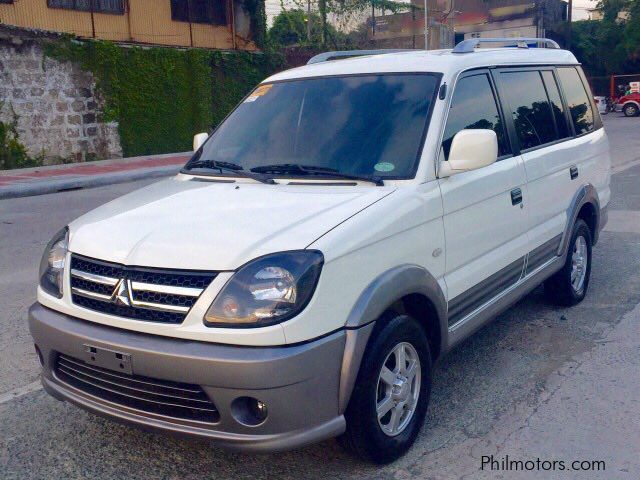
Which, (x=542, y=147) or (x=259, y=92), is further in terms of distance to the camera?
(x=542, y=147)

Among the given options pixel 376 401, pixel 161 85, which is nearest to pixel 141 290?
pixel 376 401

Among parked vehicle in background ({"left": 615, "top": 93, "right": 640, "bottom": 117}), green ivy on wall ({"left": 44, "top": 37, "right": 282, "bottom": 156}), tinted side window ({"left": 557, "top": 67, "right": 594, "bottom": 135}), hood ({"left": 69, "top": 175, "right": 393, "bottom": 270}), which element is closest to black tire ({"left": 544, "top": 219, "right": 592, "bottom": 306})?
tinted side window ({"left": 557, "top": 67, "right": 594, "bottom": 135})

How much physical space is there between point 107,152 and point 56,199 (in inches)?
285

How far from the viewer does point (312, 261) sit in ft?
9.48

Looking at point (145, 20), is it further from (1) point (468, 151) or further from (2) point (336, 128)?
(1) point (468, 151)

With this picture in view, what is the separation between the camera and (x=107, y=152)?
20156 millimetres

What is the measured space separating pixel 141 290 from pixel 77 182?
42.6 feet

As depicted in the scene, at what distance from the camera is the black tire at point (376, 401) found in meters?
3.08

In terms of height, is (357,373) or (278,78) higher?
(278,78)

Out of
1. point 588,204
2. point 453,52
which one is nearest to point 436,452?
point 453,52

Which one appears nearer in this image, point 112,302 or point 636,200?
point 112,302

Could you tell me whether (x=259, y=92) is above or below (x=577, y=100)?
above

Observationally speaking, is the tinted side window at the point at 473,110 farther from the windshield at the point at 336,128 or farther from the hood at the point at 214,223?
the hood at the point at 214,223

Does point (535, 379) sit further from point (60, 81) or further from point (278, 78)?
point (60, 81)
